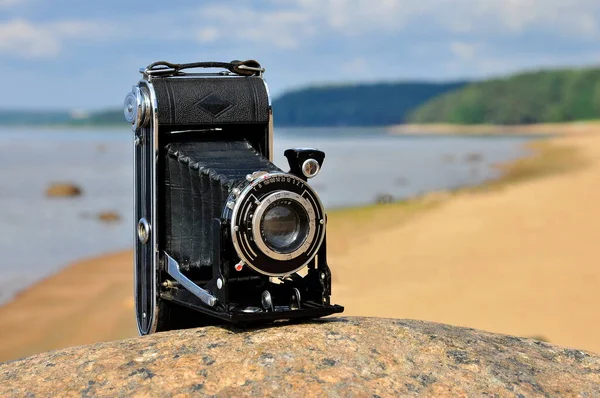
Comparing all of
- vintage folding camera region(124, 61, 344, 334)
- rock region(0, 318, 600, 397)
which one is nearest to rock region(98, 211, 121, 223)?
vintage folding camera region(124, 61, 344, 334)

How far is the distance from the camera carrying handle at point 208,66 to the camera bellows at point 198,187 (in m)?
0.49

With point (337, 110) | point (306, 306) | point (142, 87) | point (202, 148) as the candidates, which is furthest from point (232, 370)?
point (337, 110)

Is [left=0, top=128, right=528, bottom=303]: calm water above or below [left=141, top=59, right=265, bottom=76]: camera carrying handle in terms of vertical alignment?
below

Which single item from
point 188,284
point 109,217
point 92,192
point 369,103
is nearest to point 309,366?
point 188,284

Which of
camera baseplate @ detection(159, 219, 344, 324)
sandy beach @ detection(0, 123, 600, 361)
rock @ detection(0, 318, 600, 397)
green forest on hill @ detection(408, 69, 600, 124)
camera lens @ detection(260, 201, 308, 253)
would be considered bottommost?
green forest on hill @ detection(408, 69, 600, 124)

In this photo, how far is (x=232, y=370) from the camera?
4.54 metres

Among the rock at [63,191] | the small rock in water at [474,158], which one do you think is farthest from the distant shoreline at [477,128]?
the rock at [63,191]

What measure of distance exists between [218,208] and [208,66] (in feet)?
3.97

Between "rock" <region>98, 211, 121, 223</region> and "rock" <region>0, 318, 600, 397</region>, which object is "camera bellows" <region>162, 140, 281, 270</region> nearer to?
"rock" <region>0, 318, 600, 397</region>

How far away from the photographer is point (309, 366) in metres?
4.59

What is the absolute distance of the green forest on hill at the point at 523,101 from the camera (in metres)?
140

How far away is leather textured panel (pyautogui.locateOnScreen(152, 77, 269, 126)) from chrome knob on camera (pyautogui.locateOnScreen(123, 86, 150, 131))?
78mm

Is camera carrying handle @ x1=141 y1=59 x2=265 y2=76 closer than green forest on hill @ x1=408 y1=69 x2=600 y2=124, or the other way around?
camera carrying handle @ x1=141 y1=59 x2=265 y2=76

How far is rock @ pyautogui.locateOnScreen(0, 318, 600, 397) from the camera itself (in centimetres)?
446
